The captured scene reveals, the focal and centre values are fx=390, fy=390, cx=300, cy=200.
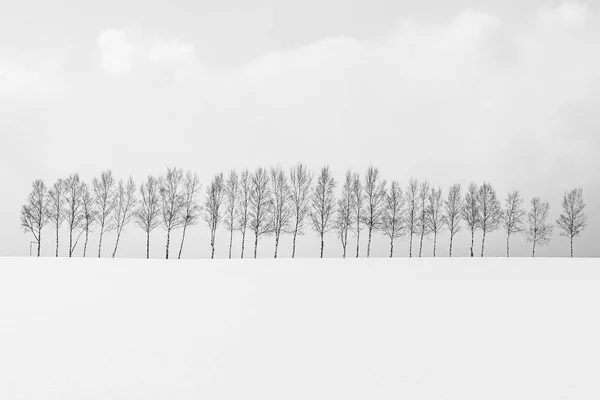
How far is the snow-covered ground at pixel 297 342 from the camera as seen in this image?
7.90 m

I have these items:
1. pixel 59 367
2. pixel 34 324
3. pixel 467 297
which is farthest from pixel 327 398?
pixel 467 297

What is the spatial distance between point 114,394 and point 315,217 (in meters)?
43.1

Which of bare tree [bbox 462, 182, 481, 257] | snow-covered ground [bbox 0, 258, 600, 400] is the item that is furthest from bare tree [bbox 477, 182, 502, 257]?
snow-covered ground [bbox 0, 258, 600, 400]

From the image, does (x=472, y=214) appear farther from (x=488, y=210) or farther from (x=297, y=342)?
(x=297, y=342)

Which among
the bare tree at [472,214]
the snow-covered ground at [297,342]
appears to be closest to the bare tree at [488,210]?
the bare tree at [472,214]

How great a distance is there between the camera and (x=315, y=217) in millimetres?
50219

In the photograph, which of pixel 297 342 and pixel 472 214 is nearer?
pixel 297 342

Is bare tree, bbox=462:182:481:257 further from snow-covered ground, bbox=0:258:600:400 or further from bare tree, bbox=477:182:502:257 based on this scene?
snow-covered ground, bbox=0:258:600:400

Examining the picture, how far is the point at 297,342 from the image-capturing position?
10570mm

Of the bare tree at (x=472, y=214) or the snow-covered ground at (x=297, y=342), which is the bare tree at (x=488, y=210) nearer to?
the bare tree at (x=472, y=214)

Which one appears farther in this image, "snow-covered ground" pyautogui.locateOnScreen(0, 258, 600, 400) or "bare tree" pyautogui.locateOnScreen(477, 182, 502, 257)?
"bare tree" pyautogui.locateOnScreen(477, 182, 502, 257)

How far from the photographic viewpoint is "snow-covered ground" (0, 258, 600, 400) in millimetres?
7902

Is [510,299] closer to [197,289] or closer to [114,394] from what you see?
[197,289]

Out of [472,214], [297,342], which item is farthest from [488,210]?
[297,342]
